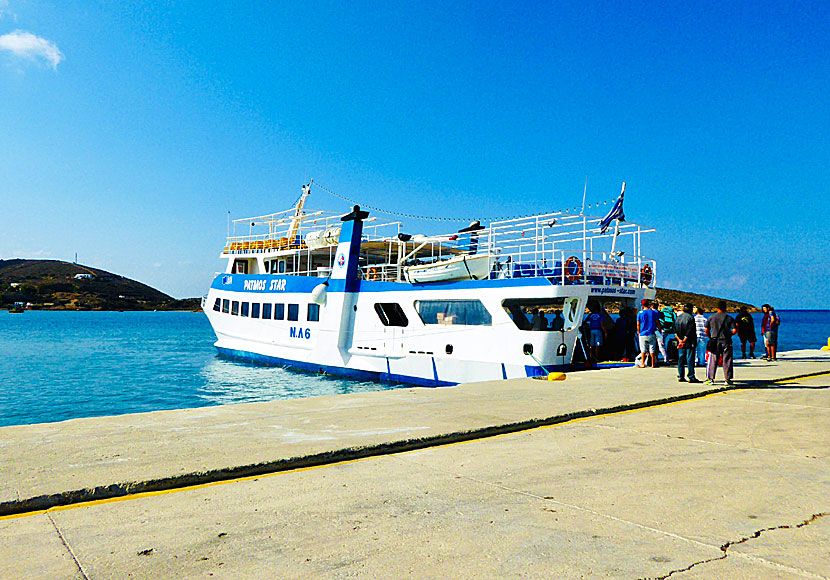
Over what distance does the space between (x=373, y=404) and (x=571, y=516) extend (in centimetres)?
477

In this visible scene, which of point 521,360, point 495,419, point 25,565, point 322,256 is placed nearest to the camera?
point 25,565

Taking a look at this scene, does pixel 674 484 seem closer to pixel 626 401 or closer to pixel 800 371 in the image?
pixel 626 401

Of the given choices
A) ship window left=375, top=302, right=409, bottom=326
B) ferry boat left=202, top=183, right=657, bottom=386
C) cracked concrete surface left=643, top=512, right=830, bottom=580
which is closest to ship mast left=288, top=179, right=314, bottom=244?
ferry boat left=202, top=183, right=657, bottom=386

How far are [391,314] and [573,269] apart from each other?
270 inches

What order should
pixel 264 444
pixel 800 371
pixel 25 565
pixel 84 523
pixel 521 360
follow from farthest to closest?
pixel 521 360 → pixel 800 371 → pixel 264 444 → pixel 84 523 → pixel 25 565

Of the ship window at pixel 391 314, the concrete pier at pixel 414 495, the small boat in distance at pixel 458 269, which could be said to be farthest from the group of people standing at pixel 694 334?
the ship window at pixel 391 314

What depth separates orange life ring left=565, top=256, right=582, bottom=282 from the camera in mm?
15422

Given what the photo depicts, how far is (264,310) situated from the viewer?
2562 centimetres

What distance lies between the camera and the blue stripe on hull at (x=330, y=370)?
18.9 metres

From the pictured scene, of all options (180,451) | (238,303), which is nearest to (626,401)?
(180,451)

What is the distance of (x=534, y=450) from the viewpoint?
614cm

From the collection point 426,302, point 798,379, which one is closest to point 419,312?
point 426,302

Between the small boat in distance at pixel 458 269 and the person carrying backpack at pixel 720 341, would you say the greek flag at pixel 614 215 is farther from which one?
the person carrying backpack at pixel 720 341

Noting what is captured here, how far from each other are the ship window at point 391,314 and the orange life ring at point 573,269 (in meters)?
6.12
